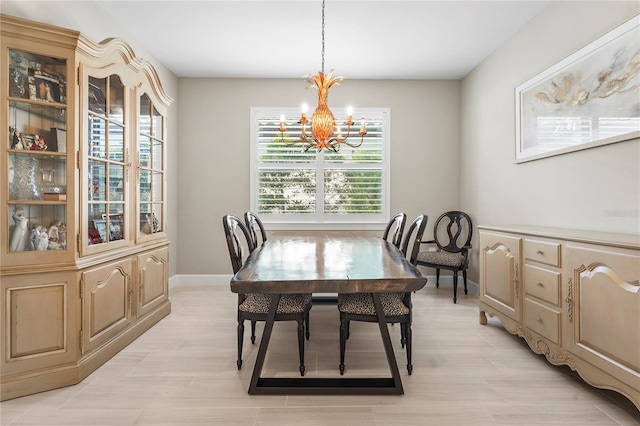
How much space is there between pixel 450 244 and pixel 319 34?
2879 mm

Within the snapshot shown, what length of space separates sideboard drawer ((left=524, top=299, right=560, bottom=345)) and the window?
7.59 feet

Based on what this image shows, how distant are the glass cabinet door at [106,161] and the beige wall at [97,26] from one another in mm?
582

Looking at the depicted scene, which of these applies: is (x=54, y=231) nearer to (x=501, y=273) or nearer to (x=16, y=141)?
(x=16, y=141)

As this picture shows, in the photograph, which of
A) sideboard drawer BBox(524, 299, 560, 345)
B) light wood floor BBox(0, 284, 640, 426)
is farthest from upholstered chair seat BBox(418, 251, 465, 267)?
sideboard drawer BBox(524, 299, 560, 345)

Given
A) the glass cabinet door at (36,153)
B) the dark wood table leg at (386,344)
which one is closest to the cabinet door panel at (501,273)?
the dark wood table leg at (386,344)

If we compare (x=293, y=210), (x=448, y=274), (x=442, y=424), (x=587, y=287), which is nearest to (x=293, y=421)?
(x=442, y=424)

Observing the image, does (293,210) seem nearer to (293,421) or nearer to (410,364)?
(410,364)

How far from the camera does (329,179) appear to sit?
456 centimetres

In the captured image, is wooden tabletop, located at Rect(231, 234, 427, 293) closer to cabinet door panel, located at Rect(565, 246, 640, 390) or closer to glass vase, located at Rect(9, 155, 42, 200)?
cabinet door panel, located at Rect(565, 246, 640, 390)

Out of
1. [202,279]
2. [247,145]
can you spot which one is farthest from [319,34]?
[202,279]

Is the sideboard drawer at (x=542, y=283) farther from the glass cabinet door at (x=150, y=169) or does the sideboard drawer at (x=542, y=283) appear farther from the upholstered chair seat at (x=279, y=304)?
the glass cabinet door at (x=150, y=169)

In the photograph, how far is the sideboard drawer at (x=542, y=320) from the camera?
2105 millimetres

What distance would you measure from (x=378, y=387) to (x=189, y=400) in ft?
3.41

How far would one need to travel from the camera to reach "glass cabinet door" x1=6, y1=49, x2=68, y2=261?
192 cm
